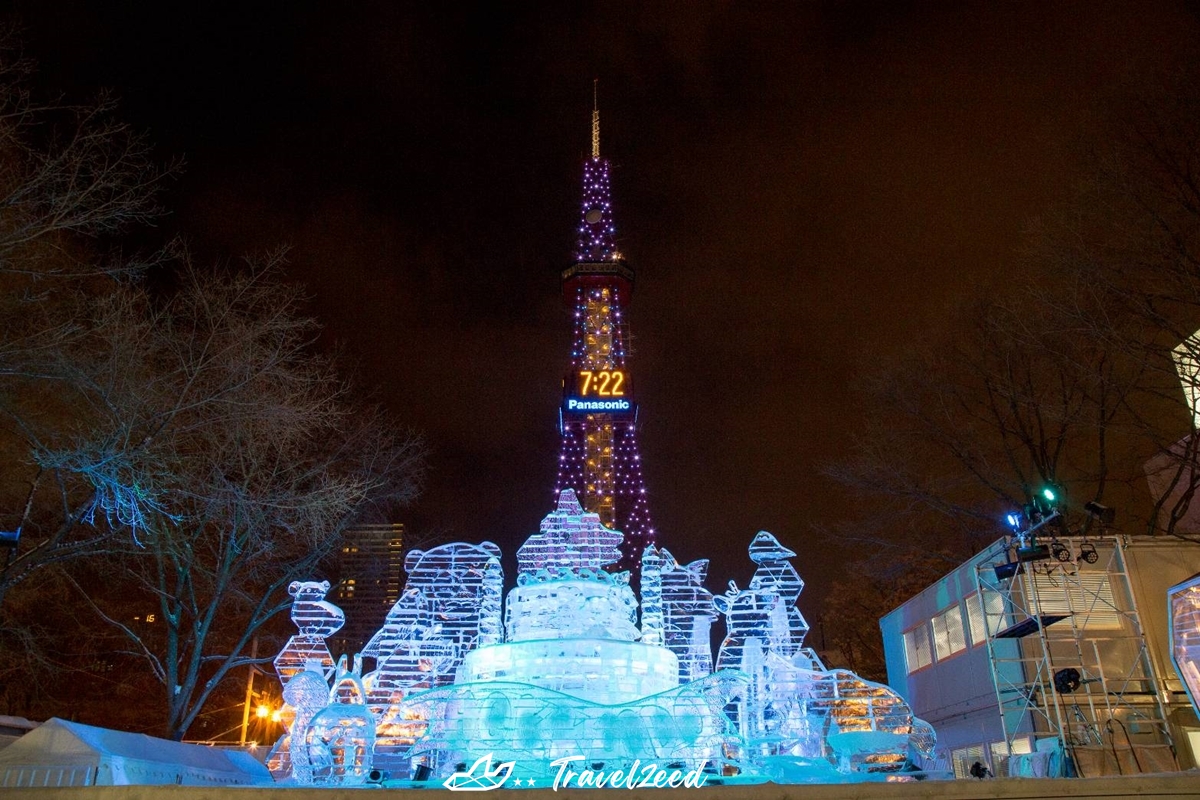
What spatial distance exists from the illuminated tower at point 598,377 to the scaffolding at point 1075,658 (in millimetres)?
29884

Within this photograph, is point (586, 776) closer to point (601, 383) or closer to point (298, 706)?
point (298, 706)

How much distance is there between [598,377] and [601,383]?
0.54 m

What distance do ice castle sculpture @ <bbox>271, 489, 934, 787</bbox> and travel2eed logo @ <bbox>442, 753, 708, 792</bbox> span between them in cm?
17

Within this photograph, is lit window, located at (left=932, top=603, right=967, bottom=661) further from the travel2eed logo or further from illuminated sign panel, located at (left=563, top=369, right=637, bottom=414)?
illuminated sign panel, located at (left=563, top=369, right=637, bottom=414)

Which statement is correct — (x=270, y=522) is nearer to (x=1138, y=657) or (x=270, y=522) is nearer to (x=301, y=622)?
(x=301, y=622)

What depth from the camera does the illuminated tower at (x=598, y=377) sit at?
53.7m

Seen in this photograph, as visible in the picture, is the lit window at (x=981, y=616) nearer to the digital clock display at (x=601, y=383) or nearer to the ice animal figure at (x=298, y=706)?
the ice animal figure at (x=298, y=706)

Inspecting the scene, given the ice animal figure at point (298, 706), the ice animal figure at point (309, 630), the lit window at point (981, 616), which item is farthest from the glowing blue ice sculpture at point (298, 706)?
the lit window at point (981, 616)

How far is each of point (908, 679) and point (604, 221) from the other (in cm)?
4807

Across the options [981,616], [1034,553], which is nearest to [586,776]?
[1034,553]

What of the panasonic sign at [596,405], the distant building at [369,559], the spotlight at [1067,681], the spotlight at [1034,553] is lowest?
the spotlight at [1067,681]

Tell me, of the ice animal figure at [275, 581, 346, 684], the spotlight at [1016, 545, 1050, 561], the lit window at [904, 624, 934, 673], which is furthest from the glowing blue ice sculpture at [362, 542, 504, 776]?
the lit window at [904, 624, 934, 673]

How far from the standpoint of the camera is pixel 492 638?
17.7 meters

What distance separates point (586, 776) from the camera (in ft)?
36.8
